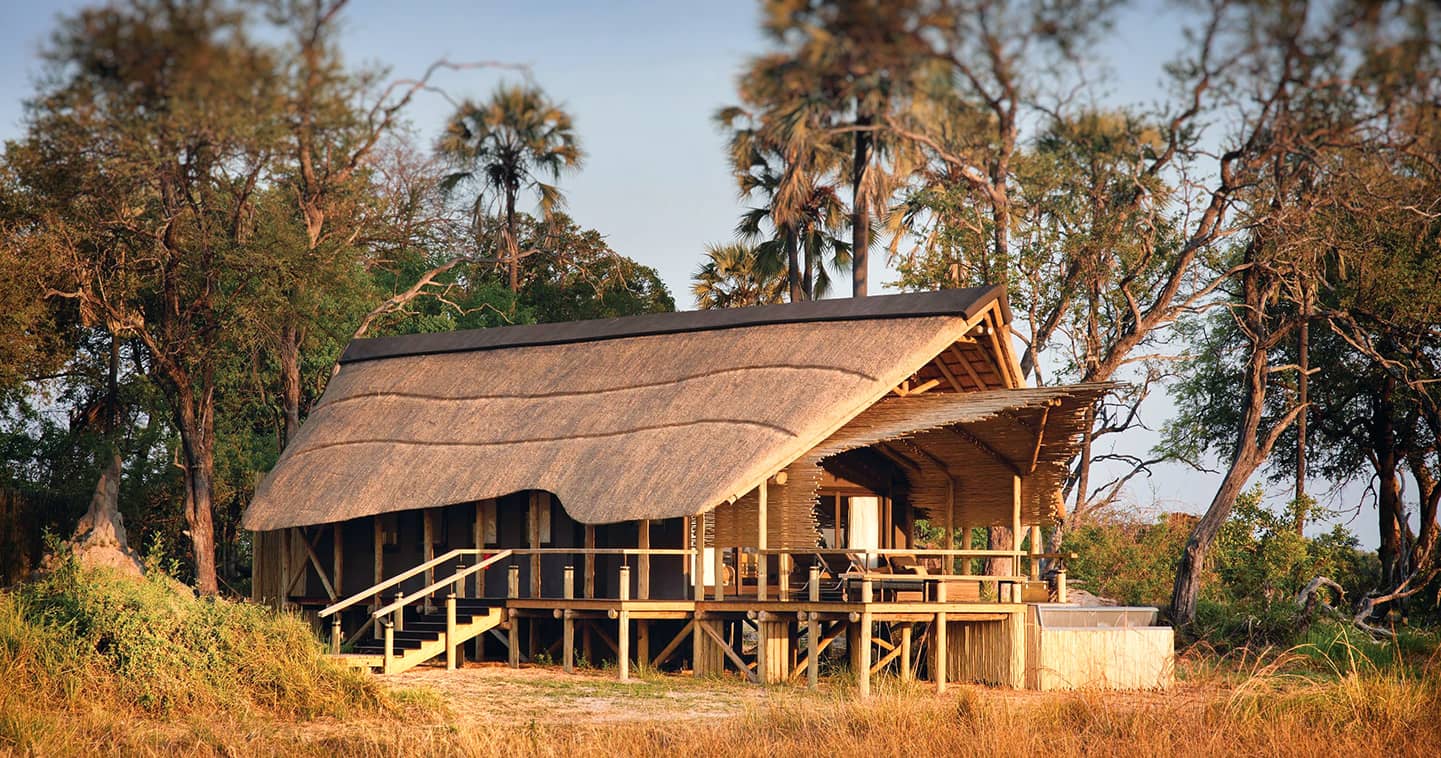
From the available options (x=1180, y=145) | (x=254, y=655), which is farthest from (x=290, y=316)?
(x=1180, y=145)

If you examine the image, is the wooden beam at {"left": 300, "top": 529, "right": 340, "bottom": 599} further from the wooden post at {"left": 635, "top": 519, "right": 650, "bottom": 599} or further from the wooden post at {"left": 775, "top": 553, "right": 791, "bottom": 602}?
the wooden post at {"left": 775, "top": 553, "right": 791, "bottom": 602}

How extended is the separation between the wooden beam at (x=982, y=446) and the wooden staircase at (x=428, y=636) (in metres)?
5.73

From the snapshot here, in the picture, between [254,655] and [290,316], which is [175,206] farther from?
[290,316]

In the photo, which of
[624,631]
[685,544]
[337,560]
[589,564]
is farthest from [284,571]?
[624,631]

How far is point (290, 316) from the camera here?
22.6 m

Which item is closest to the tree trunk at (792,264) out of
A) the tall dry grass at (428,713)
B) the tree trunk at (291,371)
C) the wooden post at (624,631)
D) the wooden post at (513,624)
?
the tree trunk at (291,371)

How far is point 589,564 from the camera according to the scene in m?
18.2

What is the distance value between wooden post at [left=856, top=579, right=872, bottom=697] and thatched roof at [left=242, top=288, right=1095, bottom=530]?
5.09ft

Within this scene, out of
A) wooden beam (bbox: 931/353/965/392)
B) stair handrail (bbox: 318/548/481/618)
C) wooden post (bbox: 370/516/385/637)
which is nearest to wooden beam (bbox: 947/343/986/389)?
wooden beam (bbox: 931/353/965/392)

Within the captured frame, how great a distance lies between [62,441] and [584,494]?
1324 cm

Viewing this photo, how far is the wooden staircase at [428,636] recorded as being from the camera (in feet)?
56.0

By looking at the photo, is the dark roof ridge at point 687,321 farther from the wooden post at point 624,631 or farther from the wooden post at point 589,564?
the wooden post at point 624,631

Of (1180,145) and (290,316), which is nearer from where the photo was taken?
(1180,145)

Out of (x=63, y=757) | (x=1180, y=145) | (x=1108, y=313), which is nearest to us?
(x=1180, y=145)
